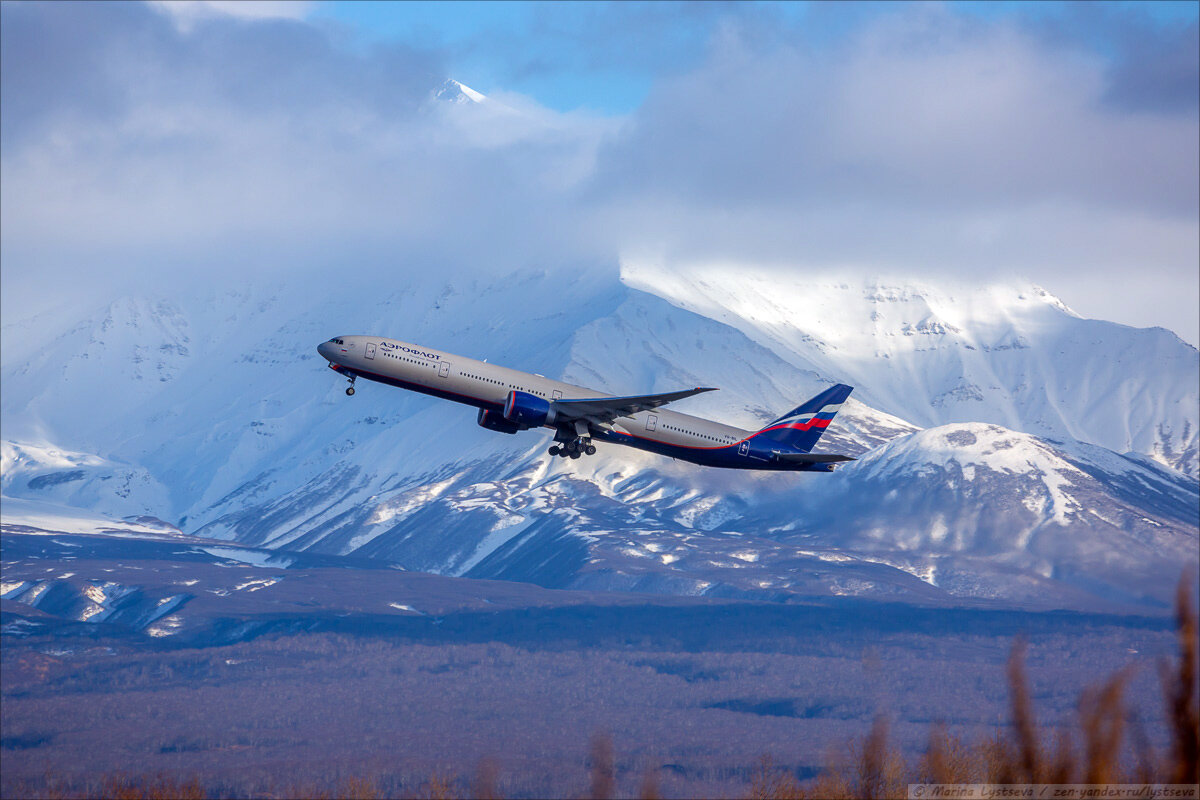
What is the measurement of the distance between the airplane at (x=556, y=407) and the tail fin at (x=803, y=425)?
2.94 meters

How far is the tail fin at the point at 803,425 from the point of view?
108m

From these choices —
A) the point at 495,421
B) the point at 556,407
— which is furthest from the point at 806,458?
the point at 495,421

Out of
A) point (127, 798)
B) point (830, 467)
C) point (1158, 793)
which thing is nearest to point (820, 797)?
point (830, 467)

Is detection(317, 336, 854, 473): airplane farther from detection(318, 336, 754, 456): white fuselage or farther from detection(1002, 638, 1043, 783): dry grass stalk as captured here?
detection(1002, 638, 1043, 783): dry grass stalk

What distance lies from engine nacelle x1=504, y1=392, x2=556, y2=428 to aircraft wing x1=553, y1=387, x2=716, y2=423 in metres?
0.88

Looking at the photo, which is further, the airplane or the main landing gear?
the main landing gear

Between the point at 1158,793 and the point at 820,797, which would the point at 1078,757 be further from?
the point at 820,797

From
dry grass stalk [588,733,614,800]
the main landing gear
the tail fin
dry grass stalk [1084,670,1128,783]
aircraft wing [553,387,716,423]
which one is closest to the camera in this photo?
dry grass stalk [1084,670,1128,783]

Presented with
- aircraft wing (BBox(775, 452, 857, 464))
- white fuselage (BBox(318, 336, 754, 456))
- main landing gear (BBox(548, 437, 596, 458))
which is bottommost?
main landing gear (BBox(548, 437, 596, 458))

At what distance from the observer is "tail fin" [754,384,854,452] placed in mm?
108375

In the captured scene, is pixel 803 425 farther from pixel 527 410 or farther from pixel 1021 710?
pixel 1021 710

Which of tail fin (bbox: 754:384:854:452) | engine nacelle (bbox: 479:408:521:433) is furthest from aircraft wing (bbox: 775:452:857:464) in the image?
engine nacelle (bbox: 479:408:521:433)

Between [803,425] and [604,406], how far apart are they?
2649 cm

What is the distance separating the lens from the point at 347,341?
90.2 meters
